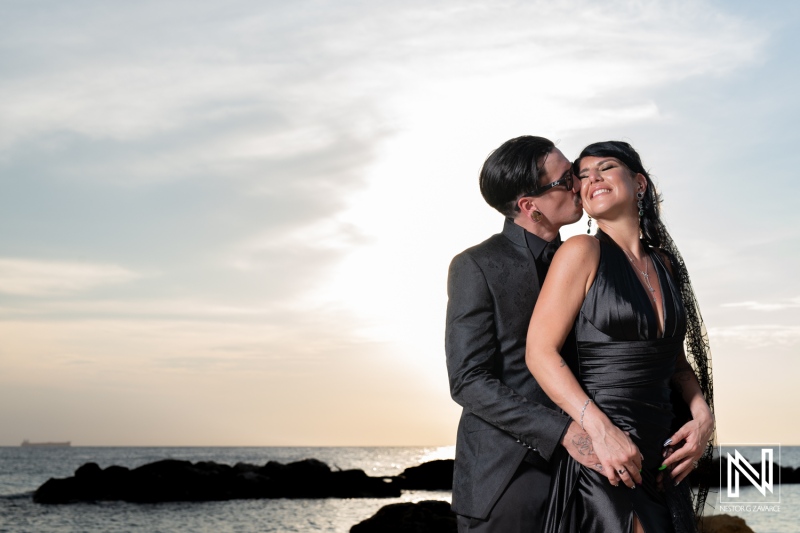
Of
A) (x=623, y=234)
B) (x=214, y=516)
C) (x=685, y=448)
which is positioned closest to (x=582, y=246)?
(x=623, y=234)

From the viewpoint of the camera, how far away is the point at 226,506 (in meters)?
35.7

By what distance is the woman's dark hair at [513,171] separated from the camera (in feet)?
11.4

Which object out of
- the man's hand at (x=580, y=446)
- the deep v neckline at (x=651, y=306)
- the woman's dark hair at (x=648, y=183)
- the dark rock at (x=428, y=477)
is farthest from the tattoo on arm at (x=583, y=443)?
the dark rock at (x=428, y=477)

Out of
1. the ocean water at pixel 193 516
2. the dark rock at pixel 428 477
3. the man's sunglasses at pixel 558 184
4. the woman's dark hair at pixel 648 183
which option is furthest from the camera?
the dark rock at pixel 428 477

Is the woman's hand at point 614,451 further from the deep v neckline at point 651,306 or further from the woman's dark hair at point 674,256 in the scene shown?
the woman's dark hair at point 674,256

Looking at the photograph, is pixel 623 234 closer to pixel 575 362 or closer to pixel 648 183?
pixel 648 183

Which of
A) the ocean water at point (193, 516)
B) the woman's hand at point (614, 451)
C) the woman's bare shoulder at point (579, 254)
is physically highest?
the woman's bare shoulder at point (579, 254)

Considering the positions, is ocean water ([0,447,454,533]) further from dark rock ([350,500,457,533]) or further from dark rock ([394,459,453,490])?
dark rock ([350,500,457,533])

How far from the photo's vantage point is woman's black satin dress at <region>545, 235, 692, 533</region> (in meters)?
2.99

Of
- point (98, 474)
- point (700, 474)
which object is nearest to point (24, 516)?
point (98, 474)

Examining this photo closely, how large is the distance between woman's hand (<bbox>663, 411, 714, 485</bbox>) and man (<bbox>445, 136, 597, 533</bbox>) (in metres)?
0.34

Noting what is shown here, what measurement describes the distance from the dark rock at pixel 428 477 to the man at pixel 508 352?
39.2m

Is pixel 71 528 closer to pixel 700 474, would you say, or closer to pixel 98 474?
pixel 98 474

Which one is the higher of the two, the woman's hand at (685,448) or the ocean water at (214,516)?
the woman's hand at (685,448)
